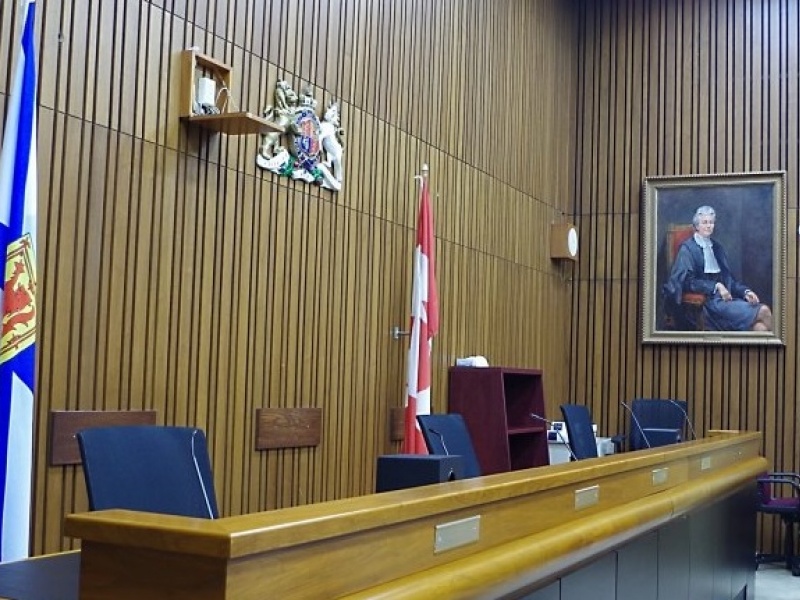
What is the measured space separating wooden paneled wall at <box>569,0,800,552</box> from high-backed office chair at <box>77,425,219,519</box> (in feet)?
21.9

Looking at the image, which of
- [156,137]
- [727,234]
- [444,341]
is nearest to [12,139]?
[156,137]

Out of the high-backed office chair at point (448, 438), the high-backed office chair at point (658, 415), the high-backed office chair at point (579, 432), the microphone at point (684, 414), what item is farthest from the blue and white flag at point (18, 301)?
the microphone at point (684, 414)

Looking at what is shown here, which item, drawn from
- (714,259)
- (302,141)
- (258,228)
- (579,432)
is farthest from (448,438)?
(714,259)

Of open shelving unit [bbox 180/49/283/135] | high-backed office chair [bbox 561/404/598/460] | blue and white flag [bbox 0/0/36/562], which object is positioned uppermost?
open shelving unit [bbox 180/49/283/135]

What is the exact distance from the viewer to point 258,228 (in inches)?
195

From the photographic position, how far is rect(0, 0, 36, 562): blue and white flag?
326cm

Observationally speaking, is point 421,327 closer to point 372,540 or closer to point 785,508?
point 785,508

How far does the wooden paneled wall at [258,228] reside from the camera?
3.92 m

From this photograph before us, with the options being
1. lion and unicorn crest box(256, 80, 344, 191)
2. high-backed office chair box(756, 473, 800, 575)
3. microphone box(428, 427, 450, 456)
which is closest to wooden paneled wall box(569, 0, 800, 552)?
high-backed office chair box(756, 473, 800, 575)

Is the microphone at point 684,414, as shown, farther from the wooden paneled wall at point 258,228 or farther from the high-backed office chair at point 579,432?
the high-backed office chair at point 579,432

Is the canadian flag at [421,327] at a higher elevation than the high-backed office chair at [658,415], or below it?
higher

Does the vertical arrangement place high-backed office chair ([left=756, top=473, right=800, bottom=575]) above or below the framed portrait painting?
below

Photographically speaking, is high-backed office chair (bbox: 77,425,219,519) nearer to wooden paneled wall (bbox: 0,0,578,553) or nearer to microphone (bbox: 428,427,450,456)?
wooden paneled wall (bbox: 0,0,578,553)

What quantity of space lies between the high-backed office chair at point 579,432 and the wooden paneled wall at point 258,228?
934 millimetres
